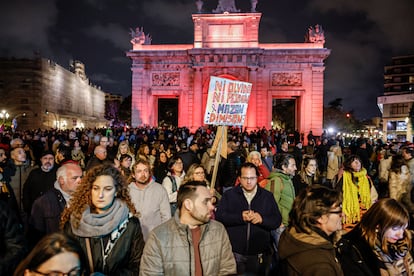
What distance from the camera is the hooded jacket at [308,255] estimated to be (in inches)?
89.5

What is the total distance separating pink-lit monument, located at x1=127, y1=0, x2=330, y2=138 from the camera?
110ft

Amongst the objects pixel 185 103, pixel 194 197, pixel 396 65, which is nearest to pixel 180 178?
pixel 194 197

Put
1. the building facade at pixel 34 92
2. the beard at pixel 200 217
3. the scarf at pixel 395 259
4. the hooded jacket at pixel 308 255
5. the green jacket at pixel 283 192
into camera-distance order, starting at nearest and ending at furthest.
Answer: the hooded jacket at pixel 308 255 < the beard at pixel 200 217 < the scarf at pixel 395 259 < the green jacket at pixel 283 192 < the building facade at pixel 34 92

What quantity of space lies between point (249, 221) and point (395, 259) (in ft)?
5.42

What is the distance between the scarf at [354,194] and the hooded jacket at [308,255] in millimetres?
3667

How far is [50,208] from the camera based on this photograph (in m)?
3.77

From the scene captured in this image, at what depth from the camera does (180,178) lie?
621 centimetres

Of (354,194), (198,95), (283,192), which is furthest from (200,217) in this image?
(198,95)

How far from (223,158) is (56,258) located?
6.57 m

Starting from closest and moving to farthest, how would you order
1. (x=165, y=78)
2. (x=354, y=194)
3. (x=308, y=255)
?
(x=308, y=255) → (x=354, y=194) → (x=165, y=78)

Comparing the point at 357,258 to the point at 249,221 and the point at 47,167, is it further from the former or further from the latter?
the point at 47,167

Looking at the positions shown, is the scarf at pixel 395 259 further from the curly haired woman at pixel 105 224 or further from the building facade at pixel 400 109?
the building facade at pixel 400 109

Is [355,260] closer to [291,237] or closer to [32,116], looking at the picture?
[291,237]

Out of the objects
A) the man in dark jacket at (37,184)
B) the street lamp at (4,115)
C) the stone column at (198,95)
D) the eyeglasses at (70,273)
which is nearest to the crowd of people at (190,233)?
the eyeglasses at (70,273)
